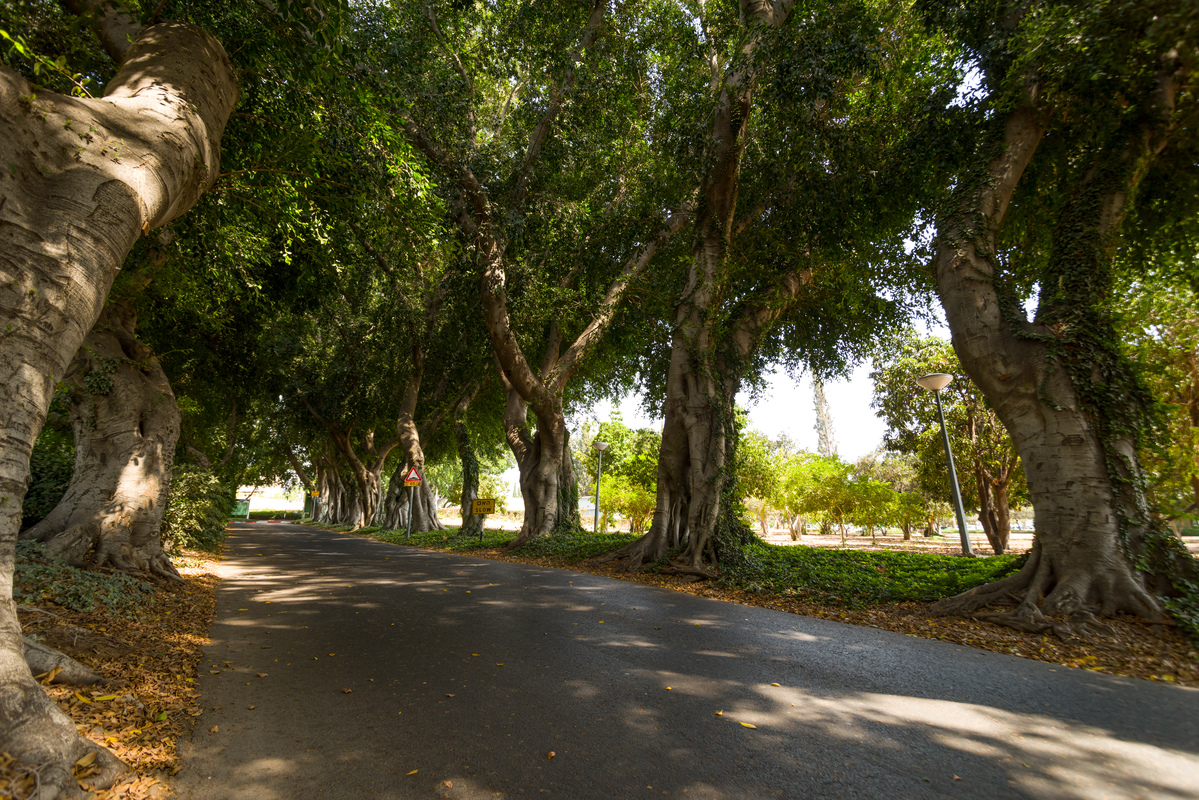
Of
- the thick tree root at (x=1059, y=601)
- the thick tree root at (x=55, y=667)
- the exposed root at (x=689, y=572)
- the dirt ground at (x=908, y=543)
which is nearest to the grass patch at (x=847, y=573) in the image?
the exposed root at (x=689, y=572)

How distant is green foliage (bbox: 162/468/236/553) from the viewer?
10.9 meters

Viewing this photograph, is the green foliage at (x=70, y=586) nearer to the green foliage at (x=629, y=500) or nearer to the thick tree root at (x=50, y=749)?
the thick tree root at (x=50, y=749)

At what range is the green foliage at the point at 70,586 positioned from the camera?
5207 mm

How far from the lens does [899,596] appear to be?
7.44 metres

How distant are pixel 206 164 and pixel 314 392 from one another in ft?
71.0

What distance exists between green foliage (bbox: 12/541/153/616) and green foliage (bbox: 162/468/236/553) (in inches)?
182

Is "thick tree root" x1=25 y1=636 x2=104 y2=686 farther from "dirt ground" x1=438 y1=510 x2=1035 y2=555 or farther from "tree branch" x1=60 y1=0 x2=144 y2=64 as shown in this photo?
"dirt ground" x1=438 y1=510 x2=1035 y2=555

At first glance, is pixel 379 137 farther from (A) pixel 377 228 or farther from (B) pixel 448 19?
(B) pixel 448 19

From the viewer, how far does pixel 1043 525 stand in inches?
253

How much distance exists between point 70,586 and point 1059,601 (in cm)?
1005

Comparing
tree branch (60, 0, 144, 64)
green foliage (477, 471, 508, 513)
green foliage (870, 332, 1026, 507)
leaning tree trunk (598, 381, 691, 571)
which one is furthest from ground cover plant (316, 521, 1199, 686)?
green foliage (477, 471, 508, 513)

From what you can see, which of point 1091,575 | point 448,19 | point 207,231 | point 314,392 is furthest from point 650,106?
point 314,392

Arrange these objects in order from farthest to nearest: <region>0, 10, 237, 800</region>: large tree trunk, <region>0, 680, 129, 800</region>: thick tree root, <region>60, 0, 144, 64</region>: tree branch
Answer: <region>60, 0, 144, 64</region>: tree branch
<region>0, 10, 237, 800</region>: large tree trunk
<region>0, 680, 129, 800</region>: thick tree root

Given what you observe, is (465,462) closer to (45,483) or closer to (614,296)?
(614,296)
